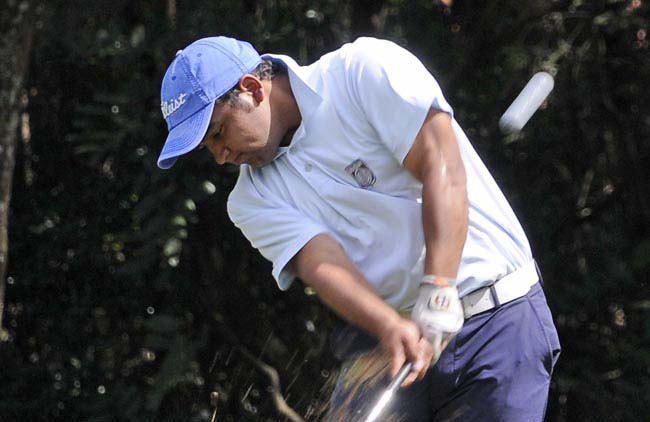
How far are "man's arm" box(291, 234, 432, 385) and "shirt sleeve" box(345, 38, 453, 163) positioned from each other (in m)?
0.31

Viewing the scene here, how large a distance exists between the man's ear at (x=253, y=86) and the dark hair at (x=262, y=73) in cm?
2

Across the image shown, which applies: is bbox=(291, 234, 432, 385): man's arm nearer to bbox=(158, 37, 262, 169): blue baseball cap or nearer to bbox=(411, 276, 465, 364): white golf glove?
bbox=(411, 276, 465, 364): white golf glove

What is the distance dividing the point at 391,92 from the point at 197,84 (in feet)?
1.63

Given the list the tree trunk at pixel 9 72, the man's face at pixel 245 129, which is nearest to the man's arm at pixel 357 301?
the man's face at pixel 245 129

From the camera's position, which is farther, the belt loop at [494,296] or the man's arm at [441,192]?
the belt loop at [494,296]

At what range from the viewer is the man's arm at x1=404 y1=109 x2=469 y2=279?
3047mm

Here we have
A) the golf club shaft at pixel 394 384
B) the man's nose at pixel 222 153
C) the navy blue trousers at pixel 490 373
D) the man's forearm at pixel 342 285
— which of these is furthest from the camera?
the man's nose at pixel 222 153

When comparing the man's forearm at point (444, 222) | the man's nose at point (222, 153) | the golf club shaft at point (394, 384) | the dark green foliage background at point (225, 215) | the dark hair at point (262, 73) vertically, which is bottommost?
the dark green foliage background at point (225, 215)

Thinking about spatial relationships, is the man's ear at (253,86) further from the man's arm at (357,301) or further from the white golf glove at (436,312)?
the white golf glove at (436,312)

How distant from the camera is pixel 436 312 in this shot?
3039 mm

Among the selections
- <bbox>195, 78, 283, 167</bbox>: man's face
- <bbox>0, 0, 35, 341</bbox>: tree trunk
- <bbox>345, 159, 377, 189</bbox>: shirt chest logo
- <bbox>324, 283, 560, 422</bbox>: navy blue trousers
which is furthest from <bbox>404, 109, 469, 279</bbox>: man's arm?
<bbox>0, 0, 35, 341</bbox>: tree trunk

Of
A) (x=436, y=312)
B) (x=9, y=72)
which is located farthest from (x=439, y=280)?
(x=9, y=72)

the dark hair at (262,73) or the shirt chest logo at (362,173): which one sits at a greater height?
the dark hair at (262,73)

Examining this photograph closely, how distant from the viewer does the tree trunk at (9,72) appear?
5.66 m
